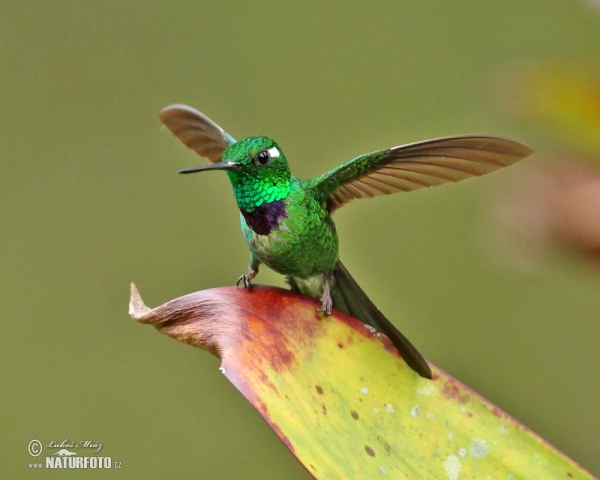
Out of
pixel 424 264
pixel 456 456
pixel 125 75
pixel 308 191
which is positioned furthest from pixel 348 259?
pixel 456 456

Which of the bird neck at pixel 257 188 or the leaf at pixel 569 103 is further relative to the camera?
the bird neck at pixel 257 188

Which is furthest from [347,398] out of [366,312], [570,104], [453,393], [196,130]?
[196,130]

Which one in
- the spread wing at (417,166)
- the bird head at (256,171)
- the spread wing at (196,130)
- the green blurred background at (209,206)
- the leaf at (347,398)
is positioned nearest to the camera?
the leaf at (347,398)

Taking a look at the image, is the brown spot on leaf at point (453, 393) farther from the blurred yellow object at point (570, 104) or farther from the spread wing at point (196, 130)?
the spread wing at point (196, 130)

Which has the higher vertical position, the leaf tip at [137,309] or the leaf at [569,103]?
the leaf at [569,103]

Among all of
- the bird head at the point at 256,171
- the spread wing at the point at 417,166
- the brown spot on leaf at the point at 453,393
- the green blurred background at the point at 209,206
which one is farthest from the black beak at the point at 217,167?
the green blurred background at the point at 209,206

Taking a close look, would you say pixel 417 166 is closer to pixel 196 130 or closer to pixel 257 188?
pixel 257 188

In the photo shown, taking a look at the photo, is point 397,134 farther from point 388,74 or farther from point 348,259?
point 348,259

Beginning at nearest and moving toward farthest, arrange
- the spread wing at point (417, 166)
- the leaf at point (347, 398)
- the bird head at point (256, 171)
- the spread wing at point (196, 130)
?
the leaf at point (347, 398) → the spread wing at point (417, 166) → the bird head at point (256, 171) → the spread wing at point (196, 130)

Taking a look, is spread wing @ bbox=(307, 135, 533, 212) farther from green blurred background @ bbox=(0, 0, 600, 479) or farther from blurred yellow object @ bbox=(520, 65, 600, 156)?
green blurred background @ bbox=(0, 0, 600, 479)
